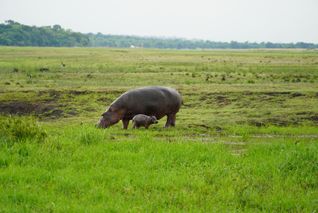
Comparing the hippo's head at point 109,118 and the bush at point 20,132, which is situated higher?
the bush at point 20,132

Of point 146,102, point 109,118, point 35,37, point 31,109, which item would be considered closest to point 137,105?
point 146,102

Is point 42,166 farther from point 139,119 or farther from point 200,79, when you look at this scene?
point 200,79

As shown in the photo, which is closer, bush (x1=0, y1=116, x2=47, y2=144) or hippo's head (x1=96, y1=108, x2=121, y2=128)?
bush (x1=0, y1=116, x2=47, y2=144)

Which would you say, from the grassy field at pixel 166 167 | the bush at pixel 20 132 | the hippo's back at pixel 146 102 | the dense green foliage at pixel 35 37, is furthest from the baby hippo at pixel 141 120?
the dense green foliage at pixel 35 37

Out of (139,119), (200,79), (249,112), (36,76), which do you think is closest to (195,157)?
(139,119)

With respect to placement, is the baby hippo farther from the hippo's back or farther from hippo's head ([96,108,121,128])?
hippo's head ([96,108,121,128])

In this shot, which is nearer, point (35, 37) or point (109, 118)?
point (109, 118)

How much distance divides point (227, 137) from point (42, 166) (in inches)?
264

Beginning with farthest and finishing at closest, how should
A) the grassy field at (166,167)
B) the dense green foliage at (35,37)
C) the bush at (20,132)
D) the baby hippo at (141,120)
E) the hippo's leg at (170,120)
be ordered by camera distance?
the dense green foliage at (35,37)
the hippo's leg at (170,120)
the baby hippo at (141,120)
the bush at (20,132)
the grassy field at (166,167)

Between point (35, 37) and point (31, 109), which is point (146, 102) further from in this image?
point (35, 37)

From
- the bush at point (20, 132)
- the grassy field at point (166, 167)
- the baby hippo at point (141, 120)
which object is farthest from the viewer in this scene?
the baby hippo at point (141, 120)

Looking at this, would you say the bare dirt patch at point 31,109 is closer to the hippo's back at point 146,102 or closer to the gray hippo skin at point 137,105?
the gray hippo skin at point 137,105

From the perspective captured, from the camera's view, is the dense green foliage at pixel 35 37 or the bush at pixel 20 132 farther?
the dense green foliage at pixel 35 37

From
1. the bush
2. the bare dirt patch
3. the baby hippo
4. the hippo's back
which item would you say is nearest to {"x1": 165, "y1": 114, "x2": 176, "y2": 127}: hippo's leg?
the hippo's back
